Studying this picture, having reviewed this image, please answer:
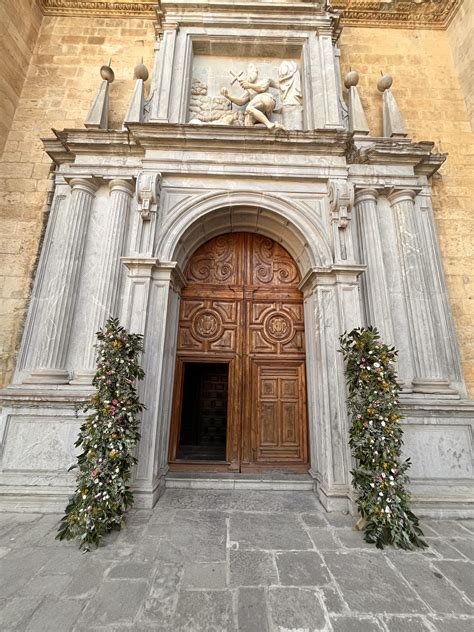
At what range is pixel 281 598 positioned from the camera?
2.08m

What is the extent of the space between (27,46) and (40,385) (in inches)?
253

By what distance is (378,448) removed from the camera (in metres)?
3.06

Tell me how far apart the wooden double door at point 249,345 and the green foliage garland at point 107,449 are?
136 centimetres

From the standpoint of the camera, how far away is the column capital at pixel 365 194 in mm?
4656

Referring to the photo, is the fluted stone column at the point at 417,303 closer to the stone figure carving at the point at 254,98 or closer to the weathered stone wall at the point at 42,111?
the stone figure carving at the point at 254,98

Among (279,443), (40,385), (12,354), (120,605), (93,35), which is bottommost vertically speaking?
(120,605)

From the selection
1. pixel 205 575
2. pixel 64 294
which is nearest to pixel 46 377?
→ pixel 64 294

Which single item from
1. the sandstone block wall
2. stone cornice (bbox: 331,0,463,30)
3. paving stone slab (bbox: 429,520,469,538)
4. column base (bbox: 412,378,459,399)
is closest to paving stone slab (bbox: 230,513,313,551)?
paving stone slab (bbox: 429,520,469,538)

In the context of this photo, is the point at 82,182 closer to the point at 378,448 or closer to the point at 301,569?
the point at 378,448

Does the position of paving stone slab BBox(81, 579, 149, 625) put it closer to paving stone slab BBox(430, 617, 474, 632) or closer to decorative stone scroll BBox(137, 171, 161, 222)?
paving stone slab BBox(430, 617, 474, 632)

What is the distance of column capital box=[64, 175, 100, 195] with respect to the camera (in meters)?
4.59

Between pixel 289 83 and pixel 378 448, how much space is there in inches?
233

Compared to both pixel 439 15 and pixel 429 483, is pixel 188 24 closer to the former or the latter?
pixel 439 15

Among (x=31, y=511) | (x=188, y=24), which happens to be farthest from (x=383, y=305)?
(x=188, y=24)
